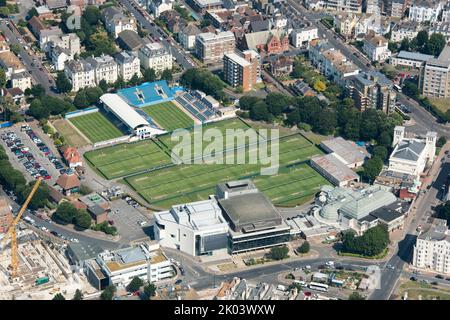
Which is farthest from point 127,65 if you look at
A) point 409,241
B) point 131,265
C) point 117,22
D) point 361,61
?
point 409,241

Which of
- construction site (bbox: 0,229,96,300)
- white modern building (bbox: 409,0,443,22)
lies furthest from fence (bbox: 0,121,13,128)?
white modern building (bbox: 409,0,443,22)

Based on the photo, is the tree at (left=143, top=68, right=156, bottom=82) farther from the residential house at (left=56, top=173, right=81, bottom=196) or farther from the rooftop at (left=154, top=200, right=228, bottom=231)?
the rooftop at (left=154, top=200, right=228, bottom=231)

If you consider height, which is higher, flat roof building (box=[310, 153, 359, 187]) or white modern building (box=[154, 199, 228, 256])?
white modern building (box=[154, 199, 228, 256])

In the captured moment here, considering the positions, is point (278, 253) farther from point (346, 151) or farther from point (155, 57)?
point (155, 57)

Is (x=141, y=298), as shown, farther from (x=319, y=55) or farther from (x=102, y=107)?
→ (x=319, y=55)

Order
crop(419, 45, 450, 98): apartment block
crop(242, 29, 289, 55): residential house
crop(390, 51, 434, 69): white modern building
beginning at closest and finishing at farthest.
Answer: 1. crop(419, 45, 450, 98): apartment block
2. crop(390, 51, 434, 69): white modern building
3. crop(242, 29, 289, 55): residential house
